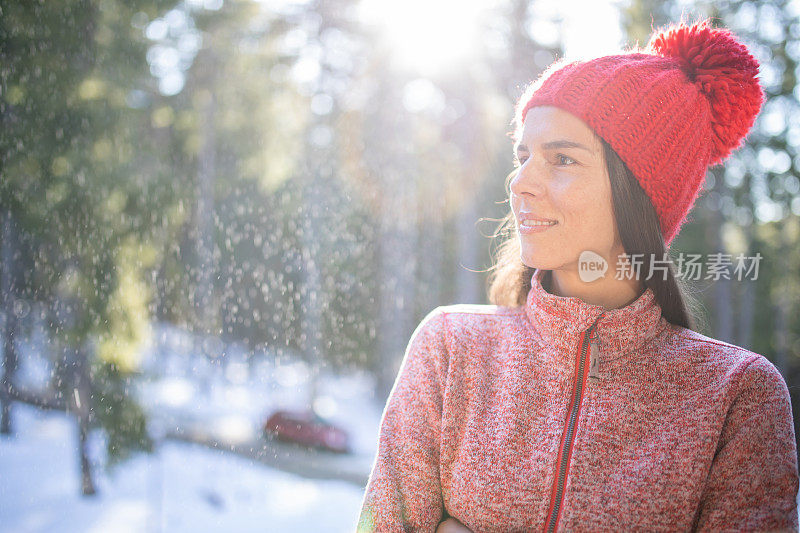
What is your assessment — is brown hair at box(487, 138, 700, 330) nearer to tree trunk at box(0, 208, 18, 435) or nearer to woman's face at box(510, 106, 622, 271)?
woman's face at box(510, 106, 622, 271)

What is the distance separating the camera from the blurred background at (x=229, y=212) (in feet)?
5.96

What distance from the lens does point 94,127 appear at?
6.42ft

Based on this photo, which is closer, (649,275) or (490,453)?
(490,453)

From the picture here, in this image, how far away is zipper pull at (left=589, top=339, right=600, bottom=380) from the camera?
110cm

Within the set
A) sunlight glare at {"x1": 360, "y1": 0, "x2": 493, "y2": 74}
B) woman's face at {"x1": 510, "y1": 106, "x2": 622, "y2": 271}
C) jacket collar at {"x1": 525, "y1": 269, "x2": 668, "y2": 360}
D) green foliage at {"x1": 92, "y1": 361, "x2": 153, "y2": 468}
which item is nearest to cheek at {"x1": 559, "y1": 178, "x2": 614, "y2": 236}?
woman's face at {"x1": 510, "y1": 106, "x2": 622, "y2": 271}

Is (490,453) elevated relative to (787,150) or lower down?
lower down

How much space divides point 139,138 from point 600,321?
1.92 metres

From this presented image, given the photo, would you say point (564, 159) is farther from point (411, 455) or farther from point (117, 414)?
point (117, 414)

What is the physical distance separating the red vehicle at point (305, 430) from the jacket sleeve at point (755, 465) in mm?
2395

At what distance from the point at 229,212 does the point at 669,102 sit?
2.01 m

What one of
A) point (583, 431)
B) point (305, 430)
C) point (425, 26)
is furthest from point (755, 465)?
point (305, 430)

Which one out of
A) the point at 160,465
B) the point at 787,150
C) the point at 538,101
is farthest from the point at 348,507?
the point at 787,150

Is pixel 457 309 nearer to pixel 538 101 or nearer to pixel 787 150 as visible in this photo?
pixel 538 101

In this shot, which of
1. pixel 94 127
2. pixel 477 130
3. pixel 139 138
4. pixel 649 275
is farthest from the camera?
pixel 477 130
